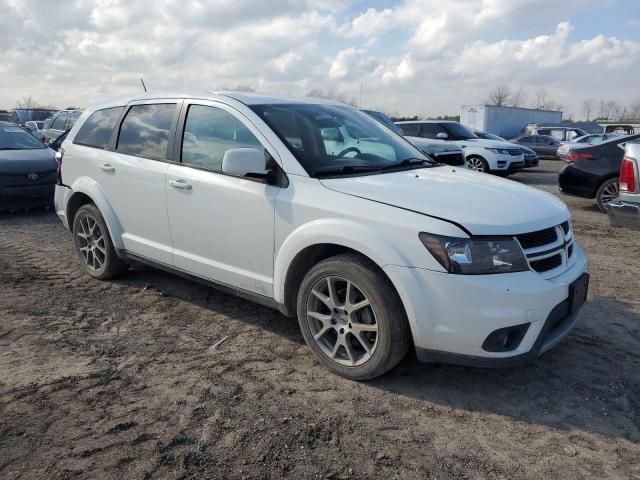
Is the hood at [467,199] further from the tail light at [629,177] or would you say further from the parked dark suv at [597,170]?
the parked dark suv at [597,170]

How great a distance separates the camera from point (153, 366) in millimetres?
3619

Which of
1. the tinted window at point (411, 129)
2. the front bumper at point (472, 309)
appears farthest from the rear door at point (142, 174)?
the tinted window at point (411, 129)

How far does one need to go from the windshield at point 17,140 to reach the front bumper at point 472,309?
867cm

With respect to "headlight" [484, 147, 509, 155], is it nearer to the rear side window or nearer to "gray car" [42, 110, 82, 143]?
the rear side window

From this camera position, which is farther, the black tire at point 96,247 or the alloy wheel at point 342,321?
the black tire at point 96,247

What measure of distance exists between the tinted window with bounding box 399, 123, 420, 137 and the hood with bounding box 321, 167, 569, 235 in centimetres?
1067

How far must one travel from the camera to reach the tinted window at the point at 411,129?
14.2 meters

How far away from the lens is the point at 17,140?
9.59 meters

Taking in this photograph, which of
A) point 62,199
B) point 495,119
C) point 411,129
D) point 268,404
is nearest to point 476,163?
point 411,129

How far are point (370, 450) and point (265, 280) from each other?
1.45 meters

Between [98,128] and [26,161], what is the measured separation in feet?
14.5

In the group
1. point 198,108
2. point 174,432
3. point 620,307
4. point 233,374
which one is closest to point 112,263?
point 198,108

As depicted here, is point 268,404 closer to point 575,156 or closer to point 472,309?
point 472,309

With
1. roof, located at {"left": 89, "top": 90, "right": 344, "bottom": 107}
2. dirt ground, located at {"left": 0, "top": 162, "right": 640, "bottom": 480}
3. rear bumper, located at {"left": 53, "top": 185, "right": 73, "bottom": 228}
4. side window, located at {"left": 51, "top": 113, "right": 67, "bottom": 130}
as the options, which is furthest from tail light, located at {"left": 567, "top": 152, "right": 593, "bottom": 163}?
side window, located at {"left": 51, "top": 113, "right": 67, "bottom": 130}
